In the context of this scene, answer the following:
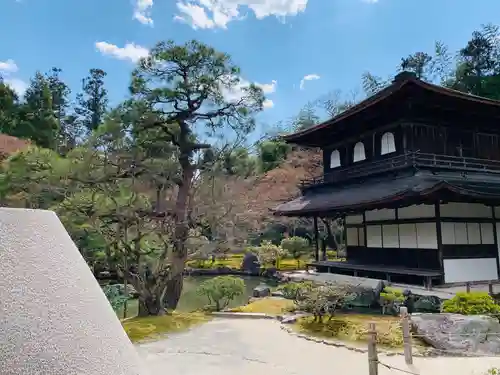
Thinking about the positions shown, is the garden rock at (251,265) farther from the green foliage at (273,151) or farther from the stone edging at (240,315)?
the green foliage at (273,151)

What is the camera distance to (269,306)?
1047 cm

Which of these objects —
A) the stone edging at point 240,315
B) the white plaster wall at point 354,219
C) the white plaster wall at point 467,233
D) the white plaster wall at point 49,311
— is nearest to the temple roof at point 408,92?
the white plaster wall at point 354,219

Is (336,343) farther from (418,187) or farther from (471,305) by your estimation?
(418,187)

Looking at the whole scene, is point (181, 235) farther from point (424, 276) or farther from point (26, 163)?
point (424, 276)

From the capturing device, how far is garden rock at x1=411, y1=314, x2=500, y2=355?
622 cm

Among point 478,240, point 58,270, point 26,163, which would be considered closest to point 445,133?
point 478,240

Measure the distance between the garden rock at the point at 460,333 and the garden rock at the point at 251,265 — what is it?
1412 centimetres

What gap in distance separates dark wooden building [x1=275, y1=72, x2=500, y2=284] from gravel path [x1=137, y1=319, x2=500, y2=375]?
511 cm

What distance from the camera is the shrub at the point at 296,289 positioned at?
8.80 m

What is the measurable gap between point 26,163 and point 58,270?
9.19m

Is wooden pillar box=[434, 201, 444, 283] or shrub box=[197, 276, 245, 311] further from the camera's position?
wooden pillar box=[434, 201, 444, 283]

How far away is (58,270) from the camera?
5.36ft

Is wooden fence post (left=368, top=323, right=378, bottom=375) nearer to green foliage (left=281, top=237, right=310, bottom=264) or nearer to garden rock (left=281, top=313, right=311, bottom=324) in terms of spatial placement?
garden rock (left=281, top=313, right=311, bottom=324)

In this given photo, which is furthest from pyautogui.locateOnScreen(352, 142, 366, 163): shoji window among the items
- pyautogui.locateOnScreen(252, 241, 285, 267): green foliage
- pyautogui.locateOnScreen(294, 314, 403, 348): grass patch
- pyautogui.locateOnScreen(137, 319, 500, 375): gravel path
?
pyautogui.locateOnScreen(137, 319, 500, 375): gravel path
